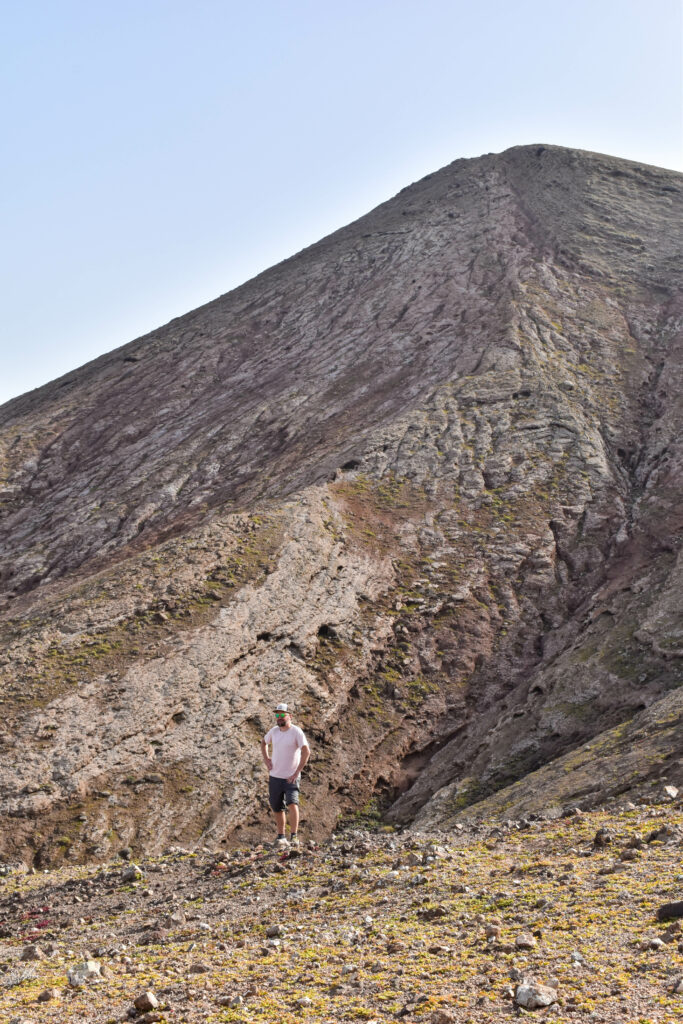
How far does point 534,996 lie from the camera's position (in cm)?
519

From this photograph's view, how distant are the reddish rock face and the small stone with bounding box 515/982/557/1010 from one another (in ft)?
19.5

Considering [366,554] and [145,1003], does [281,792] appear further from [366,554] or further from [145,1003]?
[366,554]

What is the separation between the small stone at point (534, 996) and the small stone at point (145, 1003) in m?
2.65

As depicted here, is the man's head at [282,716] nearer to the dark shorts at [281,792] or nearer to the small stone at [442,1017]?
the dark shorts at [281,792]

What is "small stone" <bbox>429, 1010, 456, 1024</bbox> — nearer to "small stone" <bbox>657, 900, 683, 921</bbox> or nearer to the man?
"small stone" <bbox>657, 900, 683, 921</bbox>

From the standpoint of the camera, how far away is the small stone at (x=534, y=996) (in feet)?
16.9

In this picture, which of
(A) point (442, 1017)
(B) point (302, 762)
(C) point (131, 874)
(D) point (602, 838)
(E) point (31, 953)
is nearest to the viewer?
(A) point (442, 1017)

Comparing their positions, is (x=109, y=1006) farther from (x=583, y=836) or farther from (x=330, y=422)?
(x=330, y=422)

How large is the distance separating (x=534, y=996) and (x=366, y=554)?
17478mm

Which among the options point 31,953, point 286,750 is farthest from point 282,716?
point 31,953

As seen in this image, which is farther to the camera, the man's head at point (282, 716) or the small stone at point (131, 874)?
the man's head at point (282, 716)

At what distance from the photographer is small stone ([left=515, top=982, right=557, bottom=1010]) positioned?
203 inches

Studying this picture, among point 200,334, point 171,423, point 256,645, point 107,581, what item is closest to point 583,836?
point 256,645

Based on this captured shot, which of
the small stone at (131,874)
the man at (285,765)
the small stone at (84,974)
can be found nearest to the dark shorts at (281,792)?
the man at (285,765)
